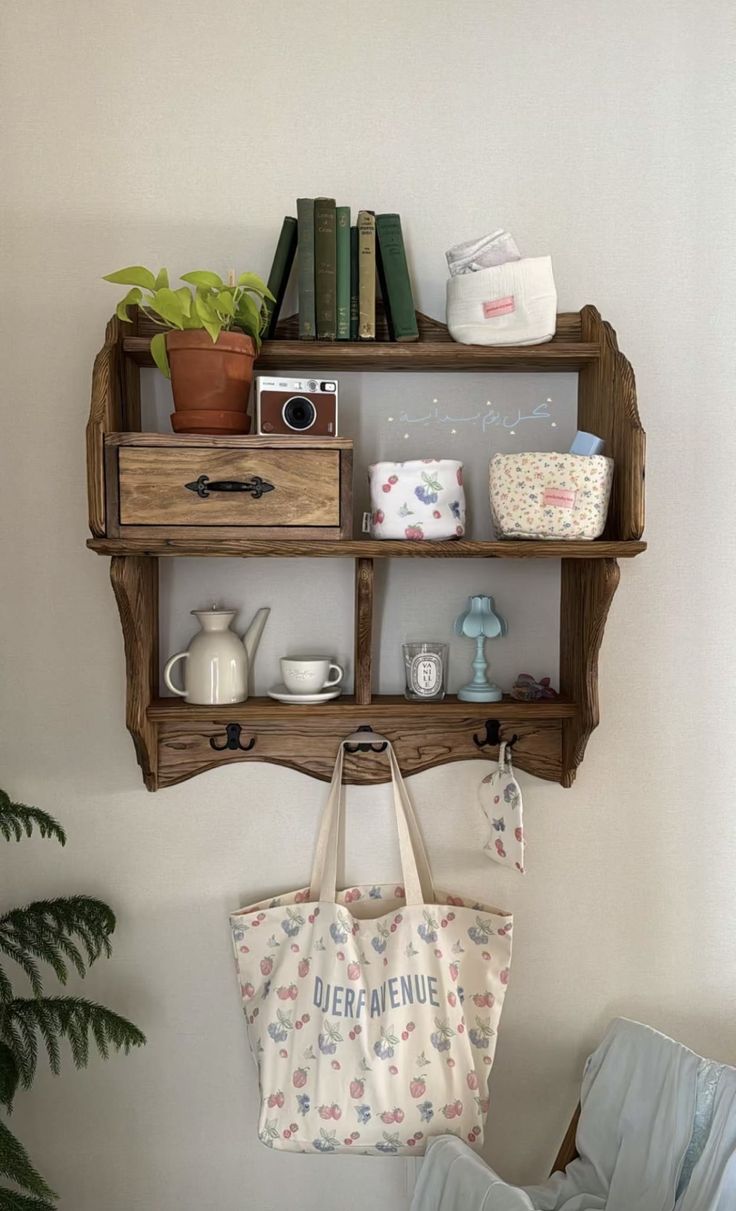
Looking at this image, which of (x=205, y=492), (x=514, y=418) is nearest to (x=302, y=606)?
(x=205, y=492)

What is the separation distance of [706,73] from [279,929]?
5.11 ft

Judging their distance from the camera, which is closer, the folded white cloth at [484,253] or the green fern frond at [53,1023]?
the green fern frond at [53,1023]

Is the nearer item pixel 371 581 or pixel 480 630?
pixel 371 581

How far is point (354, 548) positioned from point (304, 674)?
0.24m

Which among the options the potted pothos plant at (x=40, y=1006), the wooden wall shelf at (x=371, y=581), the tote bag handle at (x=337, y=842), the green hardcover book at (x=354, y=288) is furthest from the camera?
the tote bag handle at (x=337, y=842)

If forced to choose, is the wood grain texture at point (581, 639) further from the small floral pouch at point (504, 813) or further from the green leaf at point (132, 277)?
the green leaf at point (132, 277)

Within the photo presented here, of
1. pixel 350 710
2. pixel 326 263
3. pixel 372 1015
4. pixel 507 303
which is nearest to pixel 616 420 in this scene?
pixel 507 303

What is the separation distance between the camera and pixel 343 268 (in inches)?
60.8

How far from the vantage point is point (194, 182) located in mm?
1664

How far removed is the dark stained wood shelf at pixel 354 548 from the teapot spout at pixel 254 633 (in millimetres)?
211

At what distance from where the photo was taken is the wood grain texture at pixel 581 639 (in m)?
1.52

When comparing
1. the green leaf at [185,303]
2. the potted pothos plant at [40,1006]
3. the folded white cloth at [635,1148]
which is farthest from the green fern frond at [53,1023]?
the green leaf at [185,303]

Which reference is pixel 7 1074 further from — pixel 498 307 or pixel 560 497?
pixel 498 307

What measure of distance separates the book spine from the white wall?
0.15 m
